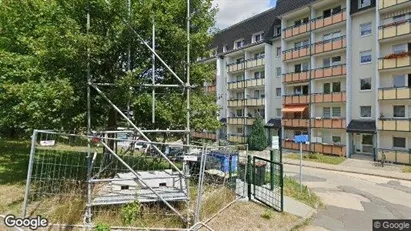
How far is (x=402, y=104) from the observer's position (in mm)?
24922

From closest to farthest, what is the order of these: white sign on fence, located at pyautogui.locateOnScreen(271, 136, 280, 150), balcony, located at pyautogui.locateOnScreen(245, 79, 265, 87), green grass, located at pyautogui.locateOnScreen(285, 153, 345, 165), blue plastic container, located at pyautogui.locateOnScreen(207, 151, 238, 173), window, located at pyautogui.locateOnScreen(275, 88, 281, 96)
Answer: blue plastic container, located at pyautogui.locateOnScreen(207, 151, 238, 173) → white sign on fence, located at pyautogui.locateOnScreen(271, 136, 280, 150) → green grass, located at pyautogui.locateOnScreen(285, 153, 345, 165) → window, located at pyautogui.locateOnScreen(275, 88, 281, 96) → balcony, located at pyautogui.locateOnScreen(245, 79, 265, 87)

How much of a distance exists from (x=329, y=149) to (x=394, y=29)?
36.2 feet

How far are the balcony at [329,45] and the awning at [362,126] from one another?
6.89 meters

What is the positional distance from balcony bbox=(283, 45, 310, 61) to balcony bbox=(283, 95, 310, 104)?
4.04 meters

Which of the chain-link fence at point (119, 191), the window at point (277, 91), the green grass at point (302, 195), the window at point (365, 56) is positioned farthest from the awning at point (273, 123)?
the chain-link fence at point (119, 191)

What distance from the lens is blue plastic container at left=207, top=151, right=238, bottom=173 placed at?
30.9 feet

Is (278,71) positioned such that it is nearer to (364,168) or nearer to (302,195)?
(364,168)

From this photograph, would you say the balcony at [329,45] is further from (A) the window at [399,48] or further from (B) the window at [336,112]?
(B) the window at [336,112]

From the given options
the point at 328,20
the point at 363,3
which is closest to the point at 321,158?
the point at 328,20

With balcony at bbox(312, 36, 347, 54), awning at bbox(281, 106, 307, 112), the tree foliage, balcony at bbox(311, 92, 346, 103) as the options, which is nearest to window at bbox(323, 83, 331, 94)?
balcony at bbox(311, 92, 346, 103)

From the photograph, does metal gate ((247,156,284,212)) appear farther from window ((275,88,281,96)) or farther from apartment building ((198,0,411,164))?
window ((275,88,281,96))

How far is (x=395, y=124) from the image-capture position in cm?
2438

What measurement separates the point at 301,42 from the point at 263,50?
664cm

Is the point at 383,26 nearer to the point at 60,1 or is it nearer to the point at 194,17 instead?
the point at 194,17
